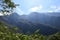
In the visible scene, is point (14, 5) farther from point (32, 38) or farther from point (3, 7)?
point (32, 38)

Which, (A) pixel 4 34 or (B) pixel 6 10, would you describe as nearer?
(A) pixel 4 34

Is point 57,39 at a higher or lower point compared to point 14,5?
lower

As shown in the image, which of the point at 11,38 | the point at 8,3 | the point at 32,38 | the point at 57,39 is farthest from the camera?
the point at 57,39

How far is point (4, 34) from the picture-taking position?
8492 millimetres

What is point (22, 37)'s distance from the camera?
8.73 metres

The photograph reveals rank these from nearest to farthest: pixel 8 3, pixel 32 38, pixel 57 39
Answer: pixel 8 3 → pixel 32 38 → pixel 57 39

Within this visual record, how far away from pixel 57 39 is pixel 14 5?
9319mm

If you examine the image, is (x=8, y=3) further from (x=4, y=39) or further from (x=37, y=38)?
(x=37, y=38)

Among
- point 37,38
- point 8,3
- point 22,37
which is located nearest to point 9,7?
point 8,3

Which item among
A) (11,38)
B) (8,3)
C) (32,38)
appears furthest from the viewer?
(32,38)

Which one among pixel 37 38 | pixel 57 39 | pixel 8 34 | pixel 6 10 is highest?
pixel 6 10

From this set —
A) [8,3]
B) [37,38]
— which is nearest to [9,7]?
[8,3]

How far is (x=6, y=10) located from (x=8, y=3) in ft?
1.19

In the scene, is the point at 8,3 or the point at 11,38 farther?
the point at 8,3
